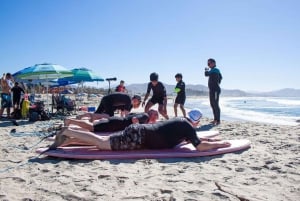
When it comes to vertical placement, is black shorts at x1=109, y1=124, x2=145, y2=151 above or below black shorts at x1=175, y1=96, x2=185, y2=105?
below

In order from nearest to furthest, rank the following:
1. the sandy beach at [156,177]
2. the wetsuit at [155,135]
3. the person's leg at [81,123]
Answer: the sandy beach at [156,177], the wetsuit at [155,135], the person's leg at [81,123]

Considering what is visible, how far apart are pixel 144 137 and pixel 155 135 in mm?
155

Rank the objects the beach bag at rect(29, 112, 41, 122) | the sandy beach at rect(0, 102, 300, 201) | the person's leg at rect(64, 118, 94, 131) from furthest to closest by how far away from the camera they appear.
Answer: the beach bag at rect(29, 112, 41, 122), the person's leg at rect(64, 118, 94, 131), the sandy beach at rect(0, 102, 300, 201)

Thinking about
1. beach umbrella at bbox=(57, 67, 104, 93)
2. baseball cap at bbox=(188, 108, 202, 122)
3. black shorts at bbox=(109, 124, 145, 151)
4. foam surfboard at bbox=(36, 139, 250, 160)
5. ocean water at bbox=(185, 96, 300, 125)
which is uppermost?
beach umbrella at bbox=(57, 67, 104, 93)

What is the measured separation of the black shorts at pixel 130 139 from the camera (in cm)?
421

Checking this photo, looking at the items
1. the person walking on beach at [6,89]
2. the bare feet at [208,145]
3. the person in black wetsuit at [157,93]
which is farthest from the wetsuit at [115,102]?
the person walking on beach at [6,89]

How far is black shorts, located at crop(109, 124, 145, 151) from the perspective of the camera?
13.8 feet

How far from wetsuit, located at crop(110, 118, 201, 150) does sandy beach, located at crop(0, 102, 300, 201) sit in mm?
302

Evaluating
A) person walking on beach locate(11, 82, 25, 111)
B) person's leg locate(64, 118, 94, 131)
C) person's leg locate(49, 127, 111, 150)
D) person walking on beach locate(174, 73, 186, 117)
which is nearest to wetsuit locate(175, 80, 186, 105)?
person walking on beach locate(174, 73, 186, 117)

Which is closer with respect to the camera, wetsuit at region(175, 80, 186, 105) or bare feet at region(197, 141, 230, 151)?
bare feet at region(197, 141, 230, 151)

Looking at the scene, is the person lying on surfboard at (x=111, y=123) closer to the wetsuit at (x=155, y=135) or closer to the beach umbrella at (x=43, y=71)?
the wetsuit at (x=155, y=135)

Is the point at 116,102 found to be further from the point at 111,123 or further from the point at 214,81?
the point at 214,81

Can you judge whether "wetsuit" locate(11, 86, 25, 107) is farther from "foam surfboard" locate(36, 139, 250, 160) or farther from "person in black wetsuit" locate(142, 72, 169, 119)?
"foam surfboard" locate(36, 139, 250, 160)

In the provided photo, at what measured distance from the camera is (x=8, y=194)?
9.21ft
